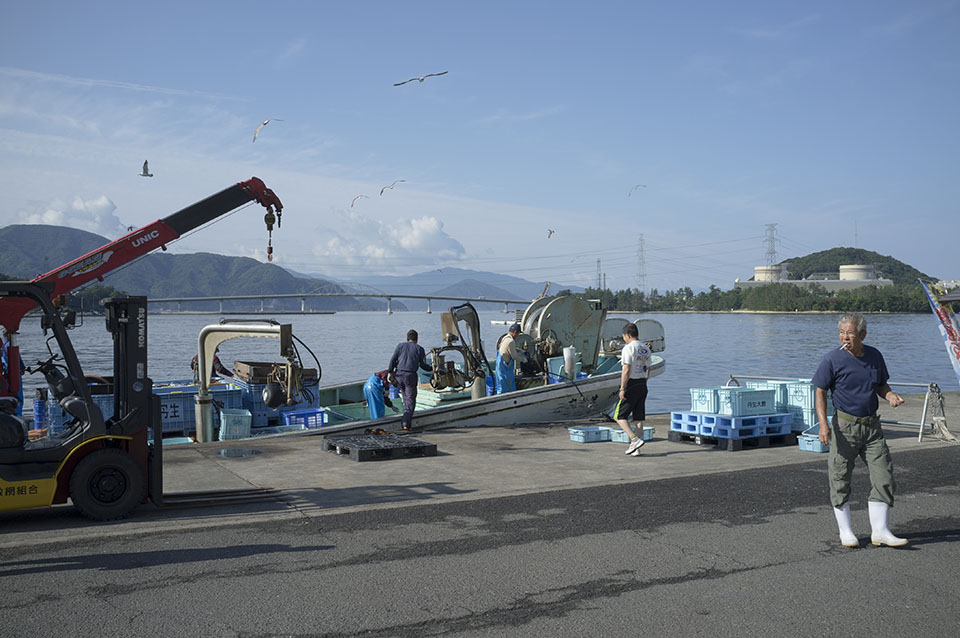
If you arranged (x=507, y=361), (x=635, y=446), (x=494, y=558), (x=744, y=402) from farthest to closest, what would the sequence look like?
1. (x=507, y=361)
2. (x=744, y=402)
3. (x=635, y=446)
4. (x=494, y=558)

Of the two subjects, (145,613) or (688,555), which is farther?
(688,555)

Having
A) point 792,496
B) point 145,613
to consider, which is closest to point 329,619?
point 145,613

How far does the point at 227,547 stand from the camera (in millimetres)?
6613

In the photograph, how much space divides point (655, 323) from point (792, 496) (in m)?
11.2

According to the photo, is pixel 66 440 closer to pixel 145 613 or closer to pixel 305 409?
pixel 145 613

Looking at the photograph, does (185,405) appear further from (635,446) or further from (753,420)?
(753,420)

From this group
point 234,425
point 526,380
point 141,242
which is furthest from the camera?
point 526,380

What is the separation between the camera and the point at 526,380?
17078 millimetres

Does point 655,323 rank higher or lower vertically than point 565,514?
higher

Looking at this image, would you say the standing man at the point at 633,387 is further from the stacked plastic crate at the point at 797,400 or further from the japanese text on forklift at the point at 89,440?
the japanese text on forklift at the point at 89,440

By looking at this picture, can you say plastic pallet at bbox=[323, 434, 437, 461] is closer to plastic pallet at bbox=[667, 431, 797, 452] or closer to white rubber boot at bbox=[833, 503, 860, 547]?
plastic pallet at bbox=[667, 431, 797, 452]

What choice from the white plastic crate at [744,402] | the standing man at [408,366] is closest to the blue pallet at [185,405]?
the standing man at [408,366]

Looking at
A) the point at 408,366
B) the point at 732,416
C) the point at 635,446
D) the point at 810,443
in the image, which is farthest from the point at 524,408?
the point at 810,443

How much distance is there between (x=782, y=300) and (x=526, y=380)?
131 meters
